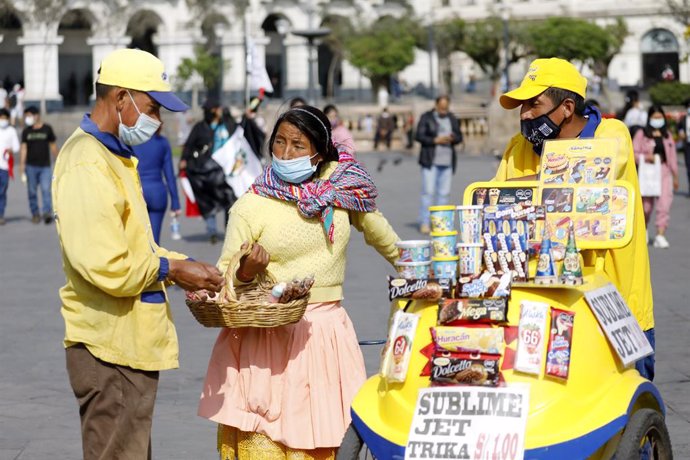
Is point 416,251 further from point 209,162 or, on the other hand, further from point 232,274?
point 209,162

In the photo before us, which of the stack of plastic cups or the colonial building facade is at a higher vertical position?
the colonial building facade

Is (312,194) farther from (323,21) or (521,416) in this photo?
(323,21)

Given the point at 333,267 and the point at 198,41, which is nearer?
the point at 333,267

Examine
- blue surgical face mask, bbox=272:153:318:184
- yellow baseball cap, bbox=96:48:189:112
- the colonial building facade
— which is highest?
the colonial building facade

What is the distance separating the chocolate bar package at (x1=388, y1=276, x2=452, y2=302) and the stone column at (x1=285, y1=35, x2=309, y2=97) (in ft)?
223

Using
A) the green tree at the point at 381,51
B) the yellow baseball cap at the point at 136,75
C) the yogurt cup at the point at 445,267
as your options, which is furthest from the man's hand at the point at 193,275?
the green tree at the point at 381,51

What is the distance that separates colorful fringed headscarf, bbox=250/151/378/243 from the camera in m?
5.53

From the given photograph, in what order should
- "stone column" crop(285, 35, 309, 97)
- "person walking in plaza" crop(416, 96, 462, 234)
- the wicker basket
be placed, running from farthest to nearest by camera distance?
"stone column" crop(285, 35, 309, 97) < "person walking in plaza" crop(416, 96, 462, 234) < the wicker basket

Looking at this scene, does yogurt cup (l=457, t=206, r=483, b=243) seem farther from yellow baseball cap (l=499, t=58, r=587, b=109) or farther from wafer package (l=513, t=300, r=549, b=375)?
yellow baseball cap (l=499, t=58, r=587, b=109)

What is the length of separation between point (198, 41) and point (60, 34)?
7.00m

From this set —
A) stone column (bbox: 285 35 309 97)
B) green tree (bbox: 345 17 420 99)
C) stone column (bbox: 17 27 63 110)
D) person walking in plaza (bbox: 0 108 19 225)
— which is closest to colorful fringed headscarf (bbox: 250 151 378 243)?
person walking in plaza (bbox: 0 108 19 225)

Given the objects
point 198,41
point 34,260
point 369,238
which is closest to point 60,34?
point 198,41

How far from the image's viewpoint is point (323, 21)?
73.2 m

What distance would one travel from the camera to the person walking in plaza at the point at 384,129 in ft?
142
